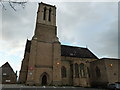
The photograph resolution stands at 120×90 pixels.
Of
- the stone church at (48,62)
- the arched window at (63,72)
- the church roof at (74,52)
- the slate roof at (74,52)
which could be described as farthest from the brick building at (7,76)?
the church roof at (74,52)

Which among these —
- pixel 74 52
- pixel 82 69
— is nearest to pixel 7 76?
pixel 74 52

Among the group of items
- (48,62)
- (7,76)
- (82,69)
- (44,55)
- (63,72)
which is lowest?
(7,76)

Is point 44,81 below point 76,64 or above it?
below

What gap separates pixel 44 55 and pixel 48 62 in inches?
82.2

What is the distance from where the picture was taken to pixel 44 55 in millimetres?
31766

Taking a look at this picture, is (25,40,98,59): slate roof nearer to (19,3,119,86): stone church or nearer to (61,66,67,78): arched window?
(19,3,119,86): stone church

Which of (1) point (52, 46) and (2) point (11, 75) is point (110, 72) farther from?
(2) point (11, 75)

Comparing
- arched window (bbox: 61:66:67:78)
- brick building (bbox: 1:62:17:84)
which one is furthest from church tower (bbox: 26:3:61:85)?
brick building (bbox: 1:62:17:84)

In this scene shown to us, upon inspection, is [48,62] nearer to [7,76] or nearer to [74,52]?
[74,52]

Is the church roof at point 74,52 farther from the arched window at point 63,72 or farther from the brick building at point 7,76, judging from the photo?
the brick building at point 7,76

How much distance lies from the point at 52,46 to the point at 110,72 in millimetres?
15936

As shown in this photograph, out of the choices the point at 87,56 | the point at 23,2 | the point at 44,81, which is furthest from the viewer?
the point at 87,56

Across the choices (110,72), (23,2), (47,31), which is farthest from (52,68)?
(23,2)

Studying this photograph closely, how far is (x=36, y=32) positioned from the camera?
34.6 m
